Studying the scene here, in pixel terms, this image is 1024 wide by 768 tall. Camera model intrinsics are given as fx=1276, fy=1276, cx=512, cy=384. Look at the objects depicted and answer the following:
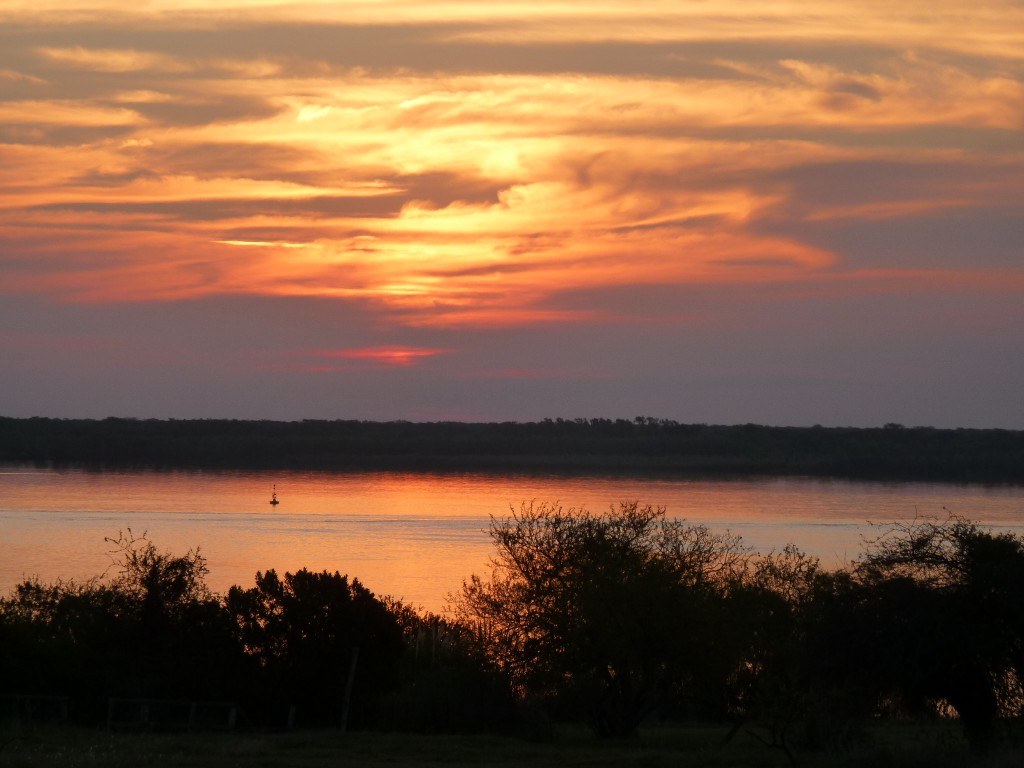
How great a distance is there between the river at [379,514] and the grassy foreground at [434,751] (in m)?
18.9

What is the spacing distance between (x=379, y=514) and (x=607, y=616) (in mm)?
63349

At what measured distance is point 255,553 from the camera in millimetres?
64375

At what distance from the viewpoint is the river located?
59500 mm

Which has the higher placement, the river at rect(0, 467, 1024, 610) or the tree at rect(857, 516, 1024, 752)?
the tree at rect(857, 516, 1024, 752)

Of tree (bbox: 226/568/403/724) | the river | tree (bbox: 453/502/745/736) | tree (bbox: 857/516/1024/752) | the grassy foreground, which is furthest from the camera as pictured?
the river

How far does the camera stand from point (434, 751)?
768 inches

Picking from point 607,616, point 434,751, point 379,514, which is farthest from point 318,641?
point 379,514

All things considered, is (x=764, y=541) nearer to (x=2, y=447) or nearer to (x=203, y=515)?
(x=203, y=515)

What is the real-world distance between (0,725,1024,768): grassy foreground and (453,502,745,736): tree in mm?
2102

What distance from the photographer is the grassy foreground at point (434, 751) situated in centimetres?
1648

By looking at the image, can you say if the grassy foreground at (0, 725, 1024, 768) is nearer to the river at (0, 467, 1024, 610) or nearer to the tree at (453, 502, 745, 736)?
the tree at (453, 502, 745, 736)

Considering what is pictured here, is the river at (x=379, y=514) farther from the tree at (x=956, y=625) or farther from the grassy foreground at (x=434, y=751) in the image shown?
the tree at (x=956, y=625)

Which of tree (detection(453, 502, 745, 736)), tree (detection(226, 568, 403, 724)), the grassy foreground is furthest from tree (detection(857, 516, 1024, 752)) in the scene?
tree (detection(226, 568, 403, 724))

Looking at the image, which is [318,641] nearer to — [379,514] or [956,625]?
[956,625]
